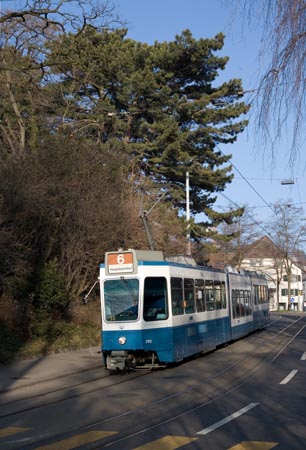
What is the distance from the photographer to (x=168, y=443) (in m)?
8.27

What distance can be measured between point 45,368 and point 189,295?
4753 millimetres

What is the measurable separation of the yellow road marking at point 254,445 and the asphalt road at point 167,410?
0.5 inches

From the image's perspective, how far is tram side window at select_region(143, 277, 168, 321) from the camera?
55.0 ft

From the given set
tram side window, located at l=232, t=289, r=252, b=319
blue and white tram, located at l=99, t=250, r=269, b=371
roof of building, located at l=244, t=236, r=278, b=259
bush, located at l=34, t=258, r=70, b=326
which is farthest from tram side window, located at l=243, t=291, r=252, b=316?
roof of building, located at l=244, t=236, r=278, b=259

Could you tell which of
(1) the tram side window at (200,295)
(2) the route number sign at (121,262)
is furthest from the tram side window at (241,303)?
(2) the route number sign at (121,262)

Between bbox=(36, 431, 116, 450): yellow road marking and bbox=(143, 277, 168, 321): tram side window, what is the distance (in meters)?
7.66

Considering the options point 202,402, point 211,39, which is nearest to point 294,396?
point 202,402

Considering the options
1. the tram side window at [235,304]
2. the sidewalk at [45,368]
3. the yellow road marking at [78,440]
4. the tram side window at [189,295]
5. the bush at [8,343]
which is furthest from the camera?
the tram side window at [235,304]

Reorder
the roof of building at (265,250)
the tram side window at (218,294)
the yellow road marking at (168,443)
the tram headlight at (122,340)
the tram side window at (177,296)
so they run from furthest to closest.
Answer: the roof of building at (265,250), the tram side window at (218,294), the tram side window at (177,296), the tram headlight at (122,340), the yellow road marking at (168,443)

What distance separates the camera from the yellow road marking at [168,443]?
7.99m

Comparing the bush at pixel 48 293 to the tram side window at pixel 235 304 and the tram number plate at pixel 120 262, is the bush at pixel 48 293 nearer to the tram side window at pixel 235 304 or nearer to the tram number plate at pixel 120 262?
the tram number plate at pixel 120 262

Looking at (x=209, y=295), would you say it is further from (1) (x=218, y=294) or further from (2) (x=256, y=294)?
(2) (x=256, y=294)

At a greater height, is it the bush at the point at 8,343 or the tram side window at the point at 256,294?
the tram side window at the point at 256,294

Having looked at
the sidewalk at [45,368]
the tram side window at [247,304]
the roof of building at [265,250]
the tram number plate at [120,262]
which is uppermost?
the roof of building at [265,250]
